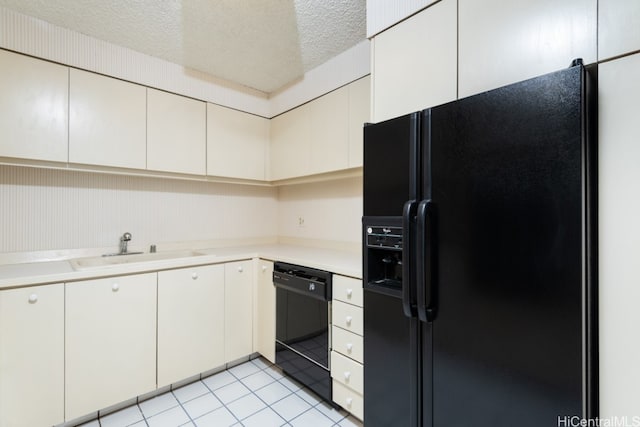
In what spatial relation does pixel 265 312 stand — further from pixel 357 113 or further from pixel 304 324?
pixel 357 113

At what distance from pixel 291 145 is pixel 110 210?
151 centimetres

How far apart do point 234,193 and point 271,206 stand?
0.43m

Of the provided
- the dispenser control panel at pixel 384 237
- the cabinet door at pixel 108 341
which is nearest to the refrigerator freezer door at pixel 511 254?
the dispenser control panel at pixel 384 237

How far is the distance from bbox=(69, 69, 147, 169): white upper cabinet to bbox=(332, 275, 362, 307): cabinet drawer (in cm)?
162

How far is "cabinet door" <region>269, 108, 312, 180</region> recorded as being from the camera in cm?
244

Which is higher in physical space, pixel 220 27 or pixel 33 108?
pixel 220 27

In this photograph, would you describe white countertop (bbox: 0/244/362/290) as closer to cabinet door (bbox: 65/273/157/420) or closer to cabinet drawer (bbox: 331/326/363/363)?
cabinet door (bbox: 65/273/157/420)

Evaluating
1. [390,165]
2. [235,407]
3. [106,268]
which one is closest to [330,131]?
[390,165]

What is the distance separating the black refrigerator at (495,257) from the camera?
787mm

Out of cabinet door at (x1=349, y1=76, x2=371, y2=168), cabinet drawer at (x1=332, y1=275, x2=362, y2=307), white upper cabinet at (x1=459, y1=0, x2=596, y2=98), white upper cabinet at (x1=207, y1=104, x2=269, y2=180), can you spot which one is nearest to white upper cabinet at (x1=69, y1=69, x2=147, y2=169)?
white upper cabinet at (x1=207, y1=104, x2=269, y2=180)

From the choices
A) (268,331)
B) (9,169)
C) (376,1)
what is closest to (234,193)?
(268,331)

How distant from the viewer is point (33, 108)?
1.73 meters

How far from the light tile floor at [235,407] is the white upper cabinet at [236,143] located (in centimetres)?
162

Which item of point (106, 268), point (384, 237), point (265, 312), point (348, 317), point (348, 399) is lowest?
point (348, 399)
